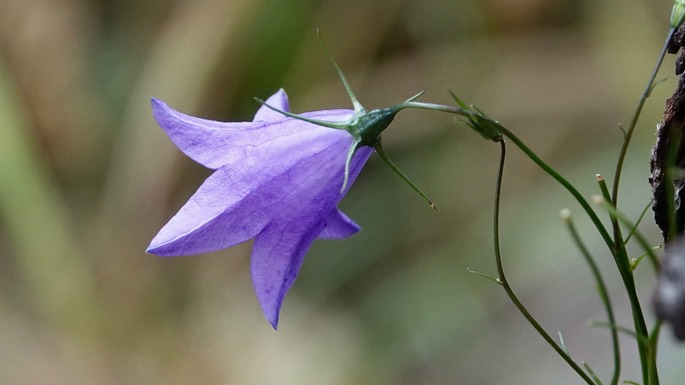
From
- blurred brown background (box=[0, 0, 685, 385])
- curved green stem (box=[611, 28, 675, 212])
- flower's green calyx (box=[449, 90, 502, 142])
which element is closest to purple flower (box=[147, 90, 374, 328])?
flower's green calyx (box=[449, 90, 502, 142])

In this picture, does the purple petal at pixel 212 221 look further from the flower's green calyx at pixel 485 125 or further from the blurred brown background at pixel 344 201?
the blurred brown background at pixel 344 201


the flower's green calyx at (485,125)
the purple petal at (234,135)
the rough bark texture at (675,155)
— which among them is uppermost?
the purple petal at (234,135)

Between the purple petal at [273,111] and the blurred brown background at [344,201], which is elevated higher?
the blurred brown background at [344,201]

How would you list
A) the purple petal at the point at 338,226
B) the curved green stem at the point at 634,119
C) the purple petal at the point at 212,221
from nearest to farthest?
the curved green stem at the point at 634,119 → the purple petal at the point at 212,221 → the purple petal at the point at 338,226

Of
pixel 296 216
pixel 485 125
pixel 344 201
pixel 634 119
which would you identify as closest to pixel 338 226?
pixel 296 216

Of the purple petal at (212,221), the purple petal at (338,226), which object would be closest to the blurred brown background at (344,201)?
the purple petal at (338,226)

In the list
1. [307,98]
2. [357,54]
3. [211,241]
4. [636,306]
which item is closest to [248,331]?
[307,98]
